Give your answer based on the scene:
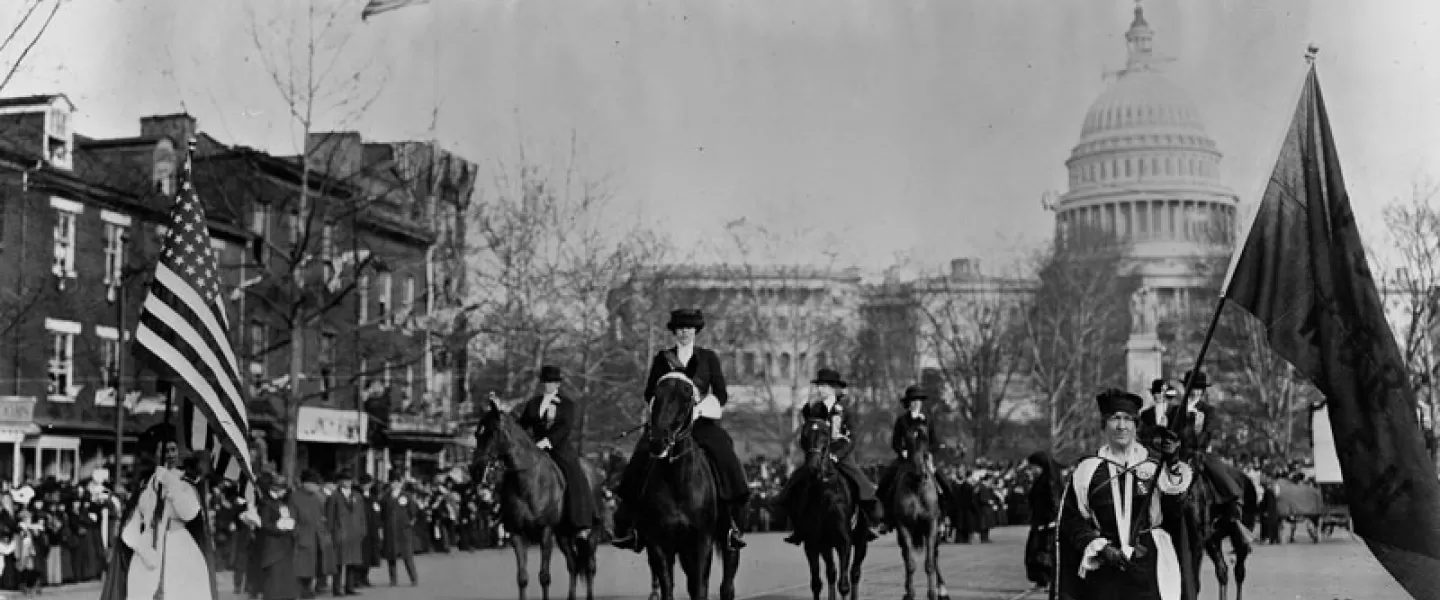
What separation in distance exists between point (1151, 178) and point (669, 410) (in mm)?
97573

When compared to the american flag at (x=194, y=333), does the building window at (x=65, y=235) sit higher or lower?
higher

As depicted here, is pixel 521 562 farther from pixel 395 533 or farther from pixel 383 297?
pixel 383 297

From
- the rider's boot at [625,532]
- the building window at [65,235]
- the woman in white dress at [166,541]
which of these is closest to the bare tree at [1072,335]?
the building window at [65,235]

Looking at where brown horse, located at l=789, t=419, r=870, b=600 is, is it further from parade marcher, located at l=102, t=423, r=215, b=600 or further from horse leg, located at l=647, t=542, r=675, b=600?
parade marcher, located at l=102, t=423, r=215, b=600

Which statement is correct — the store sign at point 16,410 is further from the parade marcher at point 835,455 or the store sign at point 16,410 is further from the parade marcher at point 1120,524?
the parade marcher at point 1120,524

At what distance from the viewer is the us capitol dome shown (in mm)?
99375

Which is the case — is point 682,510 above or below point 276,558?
above

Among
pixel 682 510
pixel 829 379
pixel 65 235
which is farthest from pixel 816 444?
pixel 65 235

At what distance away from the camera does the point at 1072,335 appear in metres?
69.9

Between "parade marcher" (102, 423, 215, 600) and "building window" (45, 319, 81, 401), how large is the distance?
2829cm

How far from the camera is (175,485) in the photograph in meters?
14.3

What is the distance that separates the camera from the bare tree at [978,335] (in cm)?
6562

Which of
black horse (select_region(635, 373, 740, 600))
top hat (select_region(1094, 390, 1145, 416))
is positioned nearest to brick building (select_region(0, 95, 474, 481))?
black horse (select_region(635, 373, 740, 600))

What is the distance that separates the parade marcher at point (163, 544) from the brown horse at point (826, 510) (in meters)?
6.97
